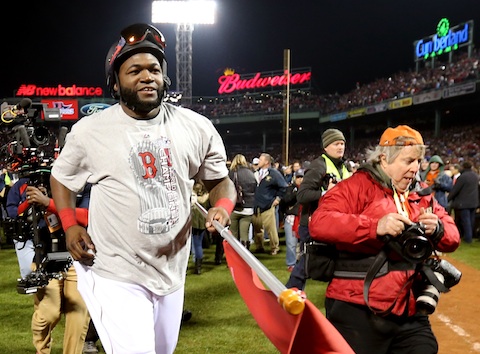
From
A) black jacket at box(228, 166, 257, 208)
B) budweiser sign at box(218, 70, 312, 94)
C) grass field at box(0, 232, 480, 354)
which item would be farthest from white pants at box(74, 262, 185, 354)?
budweiser sign at box(218, 70, 312, 94)

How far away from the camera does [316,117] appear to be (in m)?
56.0

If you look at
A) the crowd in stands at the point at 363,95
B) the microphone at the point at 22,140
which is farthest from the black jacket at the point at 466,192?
the crowd in stands at the point at 363,95

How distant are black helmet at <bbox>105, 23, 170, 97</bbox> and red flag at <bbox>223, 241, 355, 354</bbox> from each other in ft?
4.09

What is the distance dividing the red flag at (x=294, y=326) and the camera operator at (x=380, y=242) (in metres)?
0.80

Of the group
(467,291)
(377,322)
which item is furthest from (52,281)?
(467,291)

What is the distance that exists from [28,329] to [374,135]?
50852 mm

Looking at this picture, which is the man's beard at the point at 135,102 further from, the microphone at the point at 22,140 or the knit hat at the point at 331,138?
the knit hat at the point at 331,138

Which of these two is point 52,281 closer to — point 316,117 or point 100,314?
point 100,314

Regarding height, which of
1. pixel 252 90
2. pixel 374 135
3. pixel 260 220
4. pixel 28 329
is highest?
pixel 252 90

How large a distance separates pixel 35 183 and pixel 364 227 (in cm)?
275

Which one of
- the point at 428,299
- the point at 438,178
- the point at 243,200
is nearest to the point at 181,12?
the point at 438,178

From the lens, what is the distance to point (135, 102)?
278 centimetres

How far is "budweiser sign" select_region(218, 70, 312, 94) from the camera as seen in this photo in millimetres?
62031

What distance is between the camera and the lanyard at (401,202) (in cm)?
325
